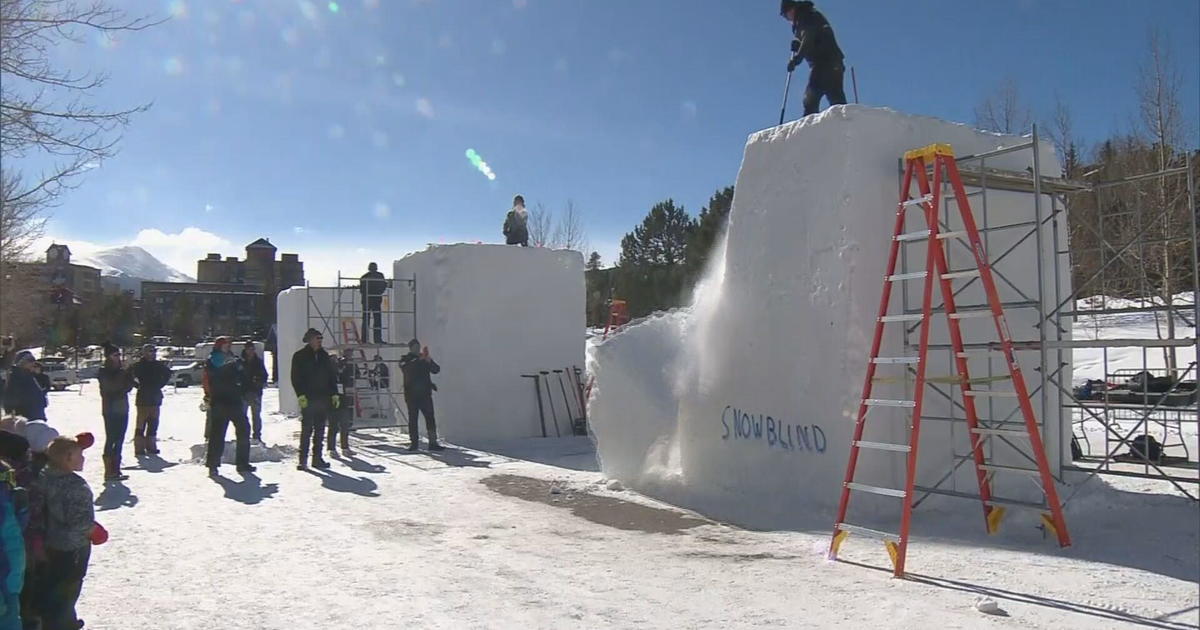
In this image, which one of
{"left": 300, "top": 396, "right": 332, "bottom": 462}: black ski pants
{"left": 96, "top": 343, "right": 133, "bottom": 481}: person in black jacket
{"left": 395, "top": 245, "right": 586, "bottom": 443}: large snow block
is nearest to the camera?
{"left": 96, "top": 343, "right": 133, "bottom": 481}: person in black jacket

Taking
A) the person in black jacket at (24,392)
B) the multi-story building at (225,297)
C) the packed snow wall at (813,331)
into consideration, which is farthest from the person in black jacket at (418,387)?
the multi-story building at (225,297)

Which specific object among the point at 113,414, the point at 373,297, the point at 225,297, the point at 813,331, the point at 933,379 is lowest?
the point at 113,414

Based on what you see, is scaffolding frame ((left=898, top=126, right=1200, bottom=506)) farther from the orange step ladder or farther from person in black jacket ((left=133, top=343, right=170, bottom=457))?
person in black jacket ((left=133, top=343, right=170, bottom=457))

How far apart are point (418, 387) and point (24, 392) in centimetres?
517

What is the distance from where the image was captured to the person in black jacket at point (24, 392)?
35.0 ft

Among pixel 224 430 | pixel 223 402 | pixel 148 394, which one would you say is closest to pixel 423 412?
pixel 224 430

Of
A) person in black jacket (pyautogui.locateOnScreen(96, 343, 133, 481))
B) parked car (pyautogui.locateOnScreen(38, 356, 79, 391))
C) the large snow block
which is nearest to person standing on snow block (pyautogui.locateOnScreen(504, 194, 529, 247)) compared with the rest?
the large snow block

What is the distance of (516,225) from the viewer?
1745 centimetres

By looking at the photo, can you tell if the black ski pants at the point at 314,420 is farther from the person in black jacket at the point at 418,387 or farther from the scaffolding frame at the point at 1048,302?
the scaffolding frame at the point at 1048,302

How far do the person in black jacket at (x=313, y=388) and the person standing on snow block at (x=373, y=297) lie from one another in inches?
199

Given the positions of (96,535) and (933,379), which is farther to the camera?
(933,379)

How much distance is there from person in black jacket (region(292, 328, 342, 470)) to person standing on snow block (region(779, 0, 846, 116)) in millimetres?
7077

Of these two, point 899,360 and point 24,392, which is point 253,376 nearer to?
point 24,392

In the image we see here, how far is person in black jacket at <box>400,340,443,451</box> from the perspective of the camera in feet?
45.7
